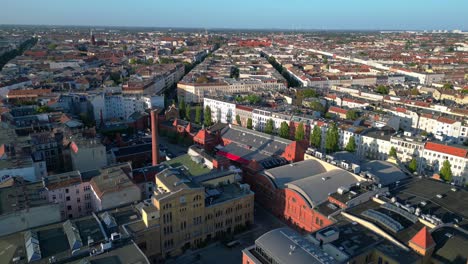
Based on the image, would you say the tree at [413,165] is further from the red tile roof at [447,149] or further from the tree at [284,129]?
the tree at [284,129]

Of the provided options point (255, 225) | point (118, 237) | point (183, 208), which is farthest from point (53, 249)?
point (255, 225)

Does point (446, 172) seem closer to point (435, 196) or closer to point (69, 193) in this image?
point (435, 196)

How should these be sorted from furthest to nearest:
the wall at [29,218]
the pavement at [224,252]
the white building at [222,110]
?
the white building at [222,110]
the pavement at [224,252]
the wall at [29,218]

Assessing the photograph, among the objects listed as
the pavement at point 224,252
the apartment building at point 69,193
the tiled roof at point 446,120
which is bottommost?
the pavement at point 224,252

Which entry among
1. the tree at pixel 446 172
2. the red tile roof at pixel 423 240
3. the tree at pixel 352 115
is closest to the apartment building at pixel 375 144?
the tree at pixel 446 172

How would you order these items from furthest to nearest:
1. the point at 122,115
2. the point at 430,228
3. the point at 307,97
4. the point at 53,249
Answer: the point at 307,97 → the point at 122,115 → the point at 430,228 → the point at 53,249

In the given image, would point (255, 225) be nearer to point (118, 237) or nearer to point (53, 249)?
point (118, 237)

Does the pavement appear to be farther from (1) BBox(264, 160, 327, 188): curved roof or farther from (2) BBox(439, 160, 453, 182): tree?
(2) BBox(439, 160, 453, 182): tree
